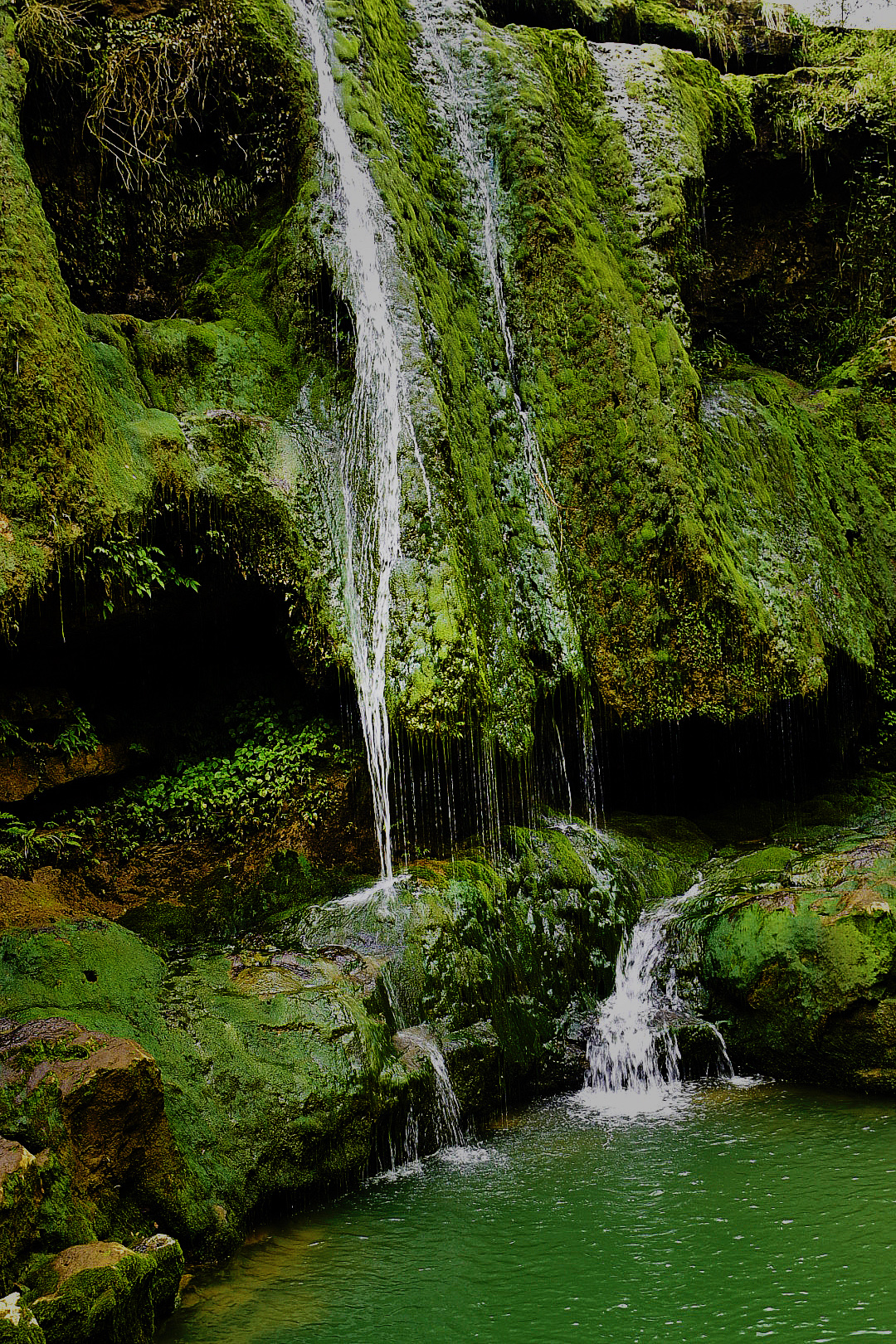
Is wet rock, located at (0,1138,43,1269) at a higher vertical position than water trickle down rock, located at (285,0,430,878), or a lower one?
lower

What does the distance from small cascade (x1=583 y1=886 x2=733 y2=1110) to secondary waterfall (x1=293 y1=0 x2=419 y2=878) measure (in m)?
1.97

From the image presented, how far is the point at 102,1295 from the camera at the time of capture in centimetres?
344

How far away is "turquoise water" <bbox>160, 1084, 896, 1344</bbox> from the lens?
363 centimetres

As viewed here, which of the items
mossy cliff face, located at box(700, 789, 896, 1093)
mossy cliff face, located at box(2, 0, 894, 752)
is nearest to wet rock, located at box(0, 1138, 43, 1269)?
mossy cliff face, located at box(2, 0, 894, 752)

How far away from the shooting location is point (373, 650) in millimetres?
→ 7219

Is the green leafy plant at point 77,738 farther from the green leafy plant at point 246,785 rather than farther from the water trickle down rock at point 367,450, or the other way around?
the water trickle down rock at point 367,450

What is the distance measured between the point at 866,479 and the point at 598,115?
5649 millimetres

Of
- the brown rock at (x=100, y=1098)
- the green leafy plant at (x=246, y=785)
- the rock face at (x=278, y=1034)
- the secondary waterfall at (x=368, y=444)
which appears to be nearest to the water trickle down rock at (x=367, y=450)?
the secondary waterfall at (x=368, y=444)

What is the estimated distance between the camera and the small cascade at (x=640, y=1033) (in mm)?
6508

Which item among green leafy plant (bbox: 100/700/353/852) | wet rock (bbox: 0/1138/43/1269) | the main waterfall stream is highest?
green leafy plant (bbox: 100/700/353/852)

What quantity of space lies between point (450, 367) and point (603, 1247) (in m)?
6.87

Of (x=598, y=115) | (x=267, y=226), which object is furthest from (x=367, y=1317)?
(x=598, y=115)

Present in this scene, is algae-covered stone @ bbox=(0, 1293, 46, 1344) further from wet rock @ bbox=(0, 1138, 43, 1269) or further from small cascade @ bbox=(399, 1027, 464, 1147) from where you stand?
small cascade @ bbox=(399, 1027, 464, 1147)

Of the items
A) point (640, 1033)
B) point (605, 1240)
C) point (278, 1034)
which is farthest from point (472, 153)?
point (605, 1240)
